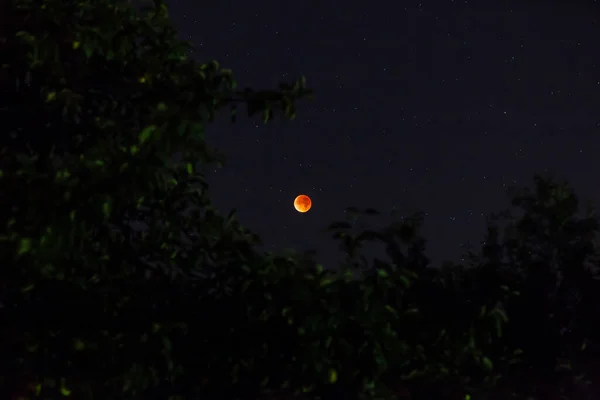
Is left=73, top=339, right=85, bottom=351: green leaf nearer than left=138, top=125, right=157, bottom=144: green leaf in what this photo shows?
No

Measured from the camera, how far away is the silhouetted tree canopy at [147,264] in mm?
7434

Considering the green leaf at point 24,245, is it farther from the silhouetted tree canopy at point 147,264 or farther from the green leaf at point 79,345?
the green leaf at point 79,345

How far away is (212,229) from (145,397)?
201 cm

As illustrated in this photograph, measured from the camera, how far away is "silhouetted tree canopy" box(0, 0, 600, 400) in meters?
7.43

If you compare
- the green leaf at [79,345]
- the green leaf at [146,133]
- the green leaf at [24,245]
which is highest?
the green leaf at [146,133]

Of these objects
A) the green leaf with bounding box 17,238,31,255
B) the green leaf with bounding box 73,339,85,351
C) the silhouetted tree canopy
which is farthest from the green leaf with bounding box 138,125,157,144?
the green leaf with bounding box 73,339,85,351

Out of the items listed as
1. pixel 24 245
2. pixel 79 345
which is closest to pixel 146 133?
pixel 24 245

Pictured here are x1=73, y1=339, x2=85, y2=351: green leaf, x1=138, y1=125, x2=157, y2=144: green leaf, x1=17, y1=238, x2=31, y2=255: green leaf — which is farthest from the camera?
x1=73, y1=339, x2=85, y2=351: green leaf

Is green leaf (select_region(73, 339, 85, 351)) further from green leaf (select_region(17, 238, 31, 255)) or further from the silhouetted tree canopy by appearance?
green leaf (select_region(17, 238, 31, 255))

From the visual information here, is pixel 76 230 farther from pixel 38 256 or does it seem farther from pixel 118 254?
pixel 118 254

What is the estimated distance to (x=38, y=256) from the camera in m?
7.12

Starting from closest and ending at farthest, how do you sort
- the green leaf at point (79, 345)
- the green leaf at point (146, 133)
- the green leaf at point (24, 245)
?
1. the green leaf at point (24, 245)
2. the green leaf at point (146, 133)
3. the green leaf at point (79, 345)

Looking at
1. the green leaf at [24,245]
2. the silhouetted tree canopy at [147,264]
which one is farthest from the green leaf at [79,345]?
the green leaf at [24,245]

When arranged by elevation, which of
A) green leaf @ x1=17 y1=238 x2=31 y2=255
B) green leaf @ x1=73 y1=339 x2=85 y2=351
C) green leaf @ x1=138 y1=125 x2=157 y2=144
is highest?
green leaf @ x1=138 y1=125 x2=157 y2=144
